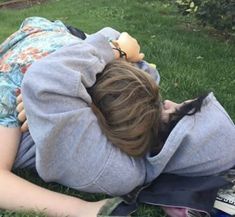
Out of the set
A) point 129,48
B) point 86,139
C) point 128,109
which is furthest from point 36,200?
point 129,48

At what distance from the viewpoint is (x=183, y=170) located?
8.37ft

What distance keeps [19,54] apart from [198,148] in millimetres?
980

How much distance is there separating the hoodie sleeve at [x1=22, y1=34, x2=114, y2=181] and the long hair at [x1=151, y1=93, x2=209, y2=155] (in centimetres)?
24

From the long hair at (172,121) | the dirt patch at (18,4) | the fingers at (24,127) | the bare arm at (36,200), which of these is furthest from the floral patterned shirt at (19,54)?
the dirt patch at (18,4)

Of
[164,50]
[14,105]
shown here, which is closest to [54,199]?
[14,105]

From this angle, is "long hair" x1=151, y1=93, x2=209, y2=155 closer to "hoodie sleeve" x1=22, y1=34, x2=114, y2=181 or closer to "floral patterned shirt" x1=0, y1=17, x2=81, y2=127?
"hoodie sleeve" x1=22, y1=34, x2=114, y2=181

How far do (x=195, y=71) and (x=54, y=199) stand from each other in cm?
226

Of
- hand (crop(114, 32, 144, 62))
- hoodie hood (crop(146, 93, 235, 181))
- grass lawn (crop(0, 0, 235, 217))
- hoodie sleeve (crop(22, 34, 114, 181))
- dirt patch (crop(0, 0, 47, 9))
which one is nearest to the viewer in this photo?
hoodie sleeve (crop(22, 34, 114, 181))

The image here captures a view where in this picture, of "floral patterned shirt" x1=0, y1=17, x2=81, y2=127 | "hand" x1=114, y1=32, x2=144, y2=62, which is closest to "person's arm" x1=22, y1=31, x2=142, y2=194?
"floral patterned shirt" x1=0, y1=17, x2=81, y2=127

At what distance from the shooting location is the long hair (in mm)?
2531

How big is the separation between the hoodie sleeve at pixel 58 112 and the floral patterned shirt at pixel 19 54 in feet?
0.82

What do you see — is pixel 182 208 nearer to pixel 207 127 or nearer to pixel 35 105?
pixel 207 127

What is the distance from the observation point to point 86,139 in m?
2.41

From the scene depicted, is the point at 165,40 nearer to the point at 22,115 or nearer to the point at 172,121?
the point at 172,121
